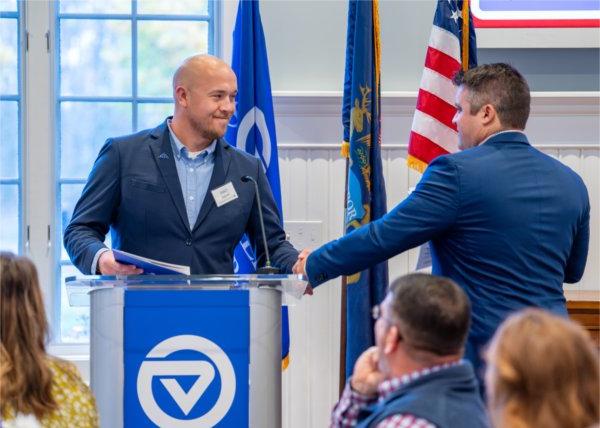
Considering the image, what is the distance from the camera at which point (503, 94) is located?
3.01 meters

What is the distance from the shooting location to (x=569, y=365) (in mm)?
1424

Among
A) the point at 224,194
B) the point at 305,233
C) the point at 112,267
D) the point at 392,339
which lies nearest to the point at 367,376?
the point at 392,339

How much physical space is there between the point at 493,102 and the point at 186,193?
3.56ft

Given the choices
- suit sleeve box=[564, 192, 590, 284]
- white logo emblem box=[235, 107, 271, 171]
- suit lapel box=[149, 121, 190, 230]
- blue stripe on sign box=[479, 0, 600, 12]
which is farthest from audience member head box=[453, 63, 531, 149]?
blue stripe on sign box=[479, 0, 600, 12]

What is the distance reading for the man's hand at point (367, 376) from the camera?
2037mm

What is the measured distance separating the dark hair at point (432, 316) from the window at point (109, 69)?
3.04 m

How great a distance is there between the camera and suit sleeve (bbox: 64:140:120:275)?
3287mm

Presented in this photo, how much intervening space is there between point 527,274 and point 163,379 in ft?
3.53

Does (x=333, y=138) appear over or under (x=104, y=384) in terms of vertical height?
over

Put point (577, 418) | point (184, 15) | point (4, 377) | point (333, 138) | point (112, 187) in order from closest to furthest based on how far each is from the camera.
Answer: point (577, 418), point (4, 377), point (112, 187), point (333, 138), point (184, 15)

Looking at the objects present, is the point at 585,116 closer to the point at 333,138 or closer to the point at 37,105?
the point at 333,138

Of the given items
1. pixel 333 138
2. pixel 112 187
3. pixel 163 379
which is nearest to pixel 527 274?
pixel 163 379

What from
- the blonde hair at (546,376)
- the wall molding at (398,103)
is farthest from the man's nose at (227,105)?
the blonde hair at (546,376)

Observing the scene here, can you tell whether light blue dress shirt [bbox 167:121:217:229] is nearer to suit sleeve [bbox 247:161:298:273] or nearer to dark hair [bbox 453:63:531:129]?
suit sleeve [bbox 247:161:298:273]
